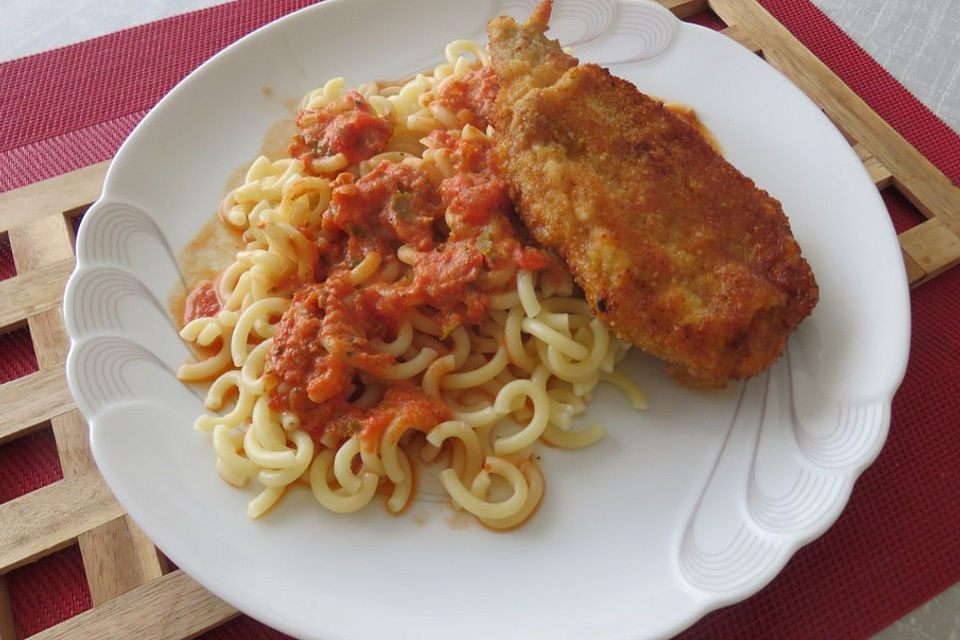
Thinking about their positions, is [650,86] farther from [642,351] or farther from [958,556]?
[958,556]

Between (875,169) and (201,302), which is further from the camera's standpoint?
(875,169)

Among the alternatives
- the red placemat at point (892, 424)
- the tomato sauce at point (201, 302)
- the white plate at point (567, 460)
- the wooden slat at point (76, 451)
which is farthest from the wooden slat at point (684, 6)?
the wooden slat at point (76, 451)

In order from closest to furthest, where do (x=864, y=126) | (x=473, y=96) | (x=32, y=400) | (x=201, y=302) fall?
(x=32, y=400)
(x=201, y=302)
(x=473, y=96)
(x=864, y=126)

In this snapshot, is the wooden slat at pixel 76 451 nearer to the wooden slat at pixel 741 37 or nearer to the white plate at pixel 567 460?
the white plate at pixel 567 460

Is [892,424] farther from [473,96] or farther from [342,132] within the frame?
[342,132]

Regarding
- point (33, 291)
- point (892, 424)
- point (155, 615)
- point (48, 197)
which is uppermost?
point (892, 424)

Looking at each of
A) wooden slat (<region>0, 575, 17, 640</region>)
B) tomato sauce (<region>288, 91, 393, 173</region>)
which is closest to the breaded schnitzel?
tomato sauce (<region>288, 91, 393, 173</region>)

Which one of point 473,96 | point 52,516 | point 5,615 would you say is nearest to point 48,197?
point 52,516
